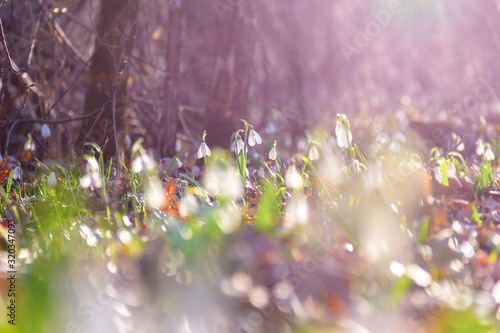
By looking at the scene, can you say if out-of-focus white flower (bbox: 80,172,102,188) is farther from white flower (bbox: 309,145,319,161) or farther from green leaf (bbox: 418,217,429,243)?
green leaf (bbox: 418,217,429,243)

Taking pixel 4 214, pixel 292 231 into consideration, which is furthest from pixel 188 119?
pixel 292 231

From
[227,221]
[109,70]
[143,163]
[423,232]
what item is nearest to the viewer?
[227,221]

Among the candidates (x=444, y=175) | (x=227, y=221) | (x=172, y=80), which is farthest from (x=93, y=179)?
(x=172, y=80)

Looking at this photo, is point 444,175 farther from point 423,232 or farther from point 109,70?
point 109,70

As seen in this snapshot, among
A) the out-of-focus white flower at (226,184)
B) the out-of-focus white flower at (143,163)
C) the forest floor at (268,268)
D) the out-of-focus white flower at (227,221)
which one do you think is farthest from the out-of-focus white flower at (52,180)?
the out-of-focus white flower at (227,221)

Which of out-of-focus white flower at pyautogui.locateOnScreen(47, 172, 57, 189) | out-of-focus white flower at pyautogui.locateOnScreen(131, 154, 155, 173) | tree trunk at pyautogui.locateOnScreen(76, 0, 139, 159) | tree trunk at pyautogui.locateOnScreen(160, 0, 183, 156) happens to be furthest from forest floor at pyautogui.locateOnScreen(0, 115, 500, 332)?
tree trunk at pyautogui.locateOnScreen(160, 0, 183, 156)

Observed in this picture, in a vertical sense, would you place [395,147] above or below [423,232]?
below

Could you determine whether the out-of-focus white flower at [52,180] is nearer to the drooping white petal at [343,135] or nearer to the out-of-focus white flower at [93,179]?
the out-of-focus white flower at [93,179]

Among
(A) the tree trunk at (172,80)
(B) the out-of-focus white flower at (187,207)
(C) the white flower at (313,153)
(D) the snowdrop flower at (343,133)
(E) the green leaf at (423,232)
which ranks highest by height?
(D) the snowdrop flower at (343,133)

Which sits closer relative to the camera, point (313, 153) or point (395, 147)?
point (313, 153)
